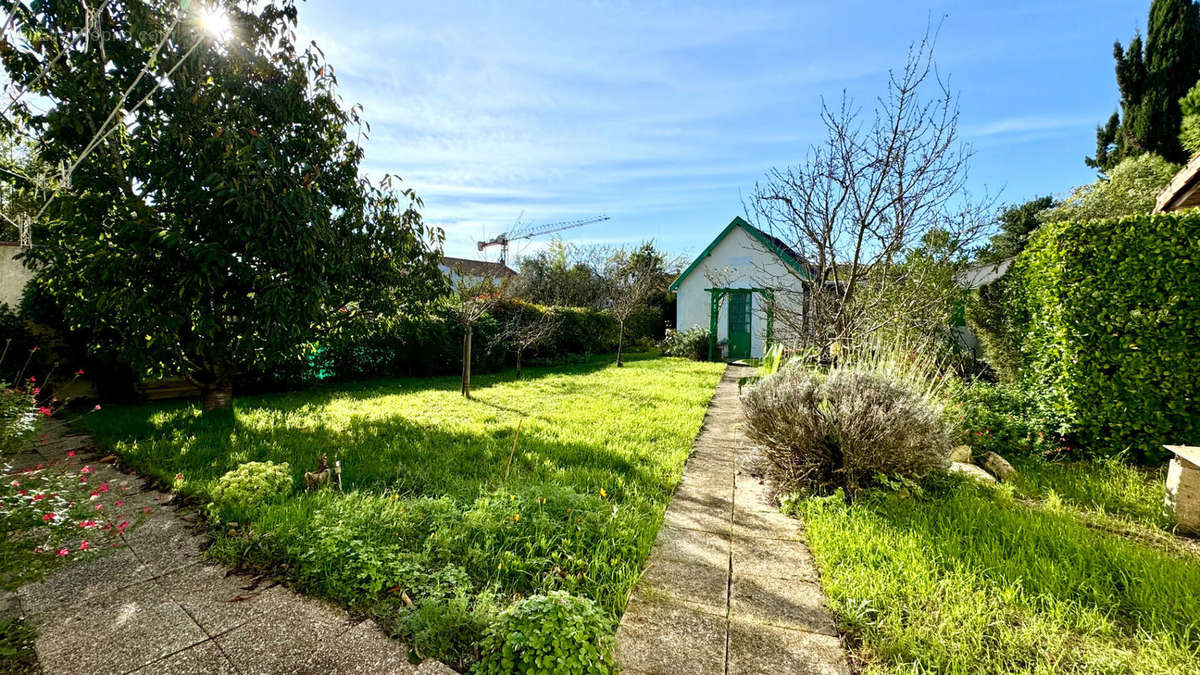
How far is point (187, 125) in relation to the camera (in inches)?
193

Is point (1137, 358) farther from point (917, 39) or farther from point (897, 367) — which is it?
point (917, 39)

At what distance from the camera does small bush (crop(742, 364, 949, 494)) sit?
358 centimetres

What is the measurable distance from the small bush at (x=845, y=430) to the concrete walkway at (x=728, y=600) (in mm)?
546

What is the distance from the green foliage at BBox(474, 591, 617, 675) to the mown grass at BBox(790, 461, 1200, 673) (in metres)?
1.17

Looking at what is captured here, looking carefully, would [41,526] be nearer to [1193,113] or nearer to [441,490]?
[441,490]

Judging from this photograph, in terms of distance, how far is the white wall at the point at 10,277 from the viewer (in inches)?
303

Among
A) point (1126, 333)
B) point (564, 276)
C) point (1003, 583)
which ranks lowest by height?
point (1003, 583)

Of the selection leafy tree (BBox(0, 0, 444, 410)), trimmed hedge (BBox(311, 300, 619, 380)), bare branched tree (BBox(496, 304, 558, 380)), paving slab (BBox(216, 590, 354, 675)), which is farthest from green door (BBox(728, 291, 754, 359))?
paving slab (BBox(216, 590, 354, 675))

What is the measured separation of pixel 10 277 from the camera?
25.4 ft

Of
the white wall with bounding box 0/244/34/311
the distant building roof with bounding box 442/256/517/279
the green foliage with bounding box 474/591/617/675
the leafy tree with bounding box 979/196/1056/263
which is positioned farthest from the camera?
the distant building roof with bounding box 442/256/517/279

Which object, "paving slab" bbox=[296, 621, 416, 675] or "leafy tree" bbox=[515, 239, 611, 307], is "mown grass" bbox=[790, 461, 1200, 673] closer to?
"paving slab" bbox=[296, 621, 416, 675]

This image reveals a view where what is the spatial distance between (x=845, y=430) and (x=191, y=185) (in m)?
7.03

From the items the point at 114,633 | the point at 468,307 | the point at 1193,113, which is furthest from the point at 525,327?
the point at 1193,113

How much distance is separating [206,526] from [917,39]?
309 inches
